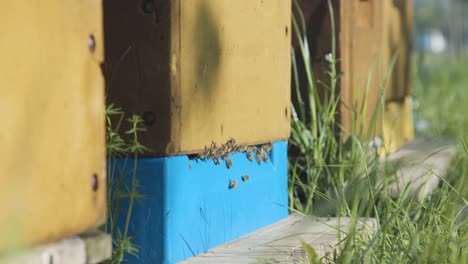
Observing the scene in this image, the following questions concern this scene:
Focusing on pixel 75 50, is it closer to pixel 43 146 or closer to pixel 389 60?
pixel 43 146

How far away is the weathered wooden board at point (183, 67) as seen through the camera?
77.1 inches

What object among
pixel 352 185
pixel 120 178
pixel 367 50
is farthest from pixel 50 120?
pixel 367 50

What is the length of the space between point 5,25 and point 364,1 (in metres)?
2.66

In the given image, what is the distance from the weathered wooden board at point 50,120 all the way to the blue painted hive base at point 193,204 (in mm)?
447

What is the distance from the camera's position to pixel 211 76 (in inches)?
83.5

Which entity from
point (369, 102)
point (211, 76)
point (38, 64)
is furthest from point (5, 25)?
point (369, 102)

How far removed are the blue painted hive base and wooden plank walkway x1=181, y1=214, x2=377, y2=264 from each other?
0.04 meters

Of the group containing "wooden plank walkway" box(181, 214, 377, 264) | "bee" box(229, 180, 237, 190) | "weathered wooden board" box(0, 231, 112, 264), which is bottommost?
"wooden plank walkway" box(181, 214, 377, 264)

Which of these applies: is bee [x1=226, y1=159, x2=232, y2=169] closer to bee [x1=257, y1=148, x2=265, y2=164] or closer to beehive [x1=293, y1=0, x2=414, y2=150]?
bee [x1=257, y1=148, x2=265, y2=164]

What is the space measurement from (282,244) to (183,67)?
1.73ft

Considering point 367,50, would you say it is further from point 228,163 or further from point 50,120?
point 50,120

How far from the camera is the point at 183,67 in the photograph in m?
1.99

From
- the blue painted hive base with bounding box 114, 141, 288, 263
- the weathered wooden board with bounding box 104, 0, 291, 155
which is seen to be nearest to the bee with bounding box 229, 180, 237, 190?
the blue painted hive base with bounding box 114, 141, 288, 263

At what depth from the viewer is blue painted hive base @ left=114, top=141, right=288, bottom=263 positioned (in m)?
1.98
